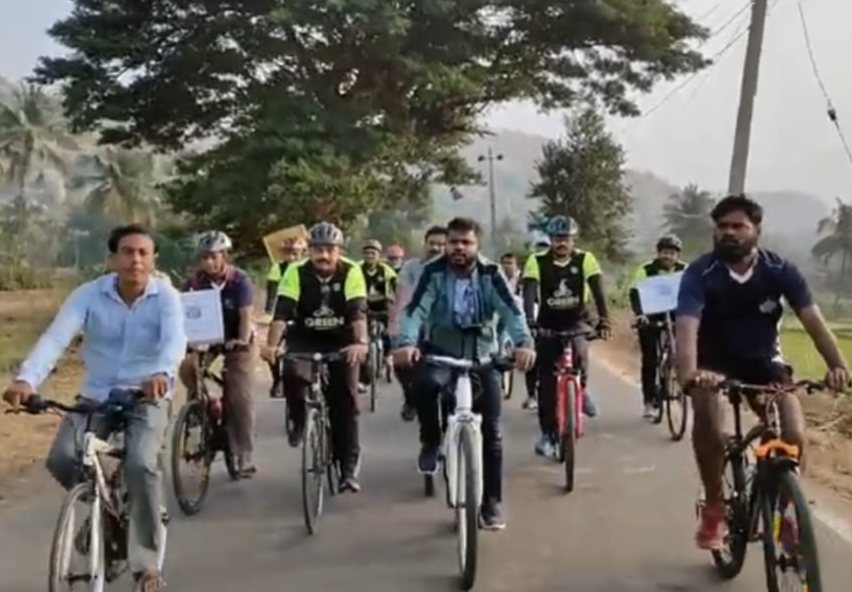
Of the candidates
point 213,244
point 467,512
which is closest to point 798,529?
point 467,512

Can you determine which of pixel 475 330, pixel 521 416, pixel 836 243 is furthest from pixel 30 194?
pixel 475 330

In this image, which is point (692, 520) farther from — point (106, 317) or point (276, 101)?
point (276, 101)

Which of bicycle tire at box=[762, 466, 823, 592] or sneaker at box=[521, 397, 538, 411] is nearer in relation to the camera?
bicycle tire at box=[762, 466, 823, 592]

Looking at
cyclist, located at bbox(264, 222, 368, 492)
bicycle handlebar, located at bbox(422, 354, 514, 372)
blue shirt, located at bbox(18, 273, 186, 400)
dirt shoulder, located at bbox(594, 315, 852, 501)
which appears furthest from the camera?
dirt shoulder, located at bbox(594, 315, 852, 501)

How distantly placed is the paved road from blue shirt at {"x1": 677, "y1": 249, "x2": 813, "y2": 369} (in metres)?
1.31

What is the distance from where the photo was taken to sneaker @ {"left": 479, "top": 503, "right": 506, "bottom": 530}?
712 centimetres

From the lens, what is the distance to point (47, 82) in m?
24.4

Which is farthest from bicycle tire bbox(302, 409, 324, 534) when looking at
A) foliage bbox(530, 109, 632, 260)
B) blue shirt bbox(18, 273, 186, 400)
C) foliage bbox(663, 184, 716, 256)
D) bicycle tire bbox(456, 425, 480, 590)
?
foliage bbox(663, 184, 716, 256)

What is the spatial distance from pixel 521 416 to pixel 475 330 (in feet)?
17.7

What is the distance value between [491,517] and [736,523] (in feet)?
5.64

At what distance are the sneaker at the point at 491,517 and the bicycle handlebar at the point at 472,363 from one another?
92 cm

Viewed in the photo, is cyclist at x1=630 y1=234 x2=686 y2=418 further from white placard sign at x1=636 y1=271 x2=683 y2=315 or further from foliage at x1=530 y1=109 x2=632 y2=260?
foliage at x1=530 y1=109 x2=632 y2=260

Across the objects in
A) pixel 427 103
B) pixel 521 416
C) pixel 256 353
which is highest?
pixel 427 103

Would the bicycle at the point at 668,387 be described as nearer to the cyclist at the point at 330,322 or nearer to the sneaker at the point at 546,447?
the sneaker at the point at 546,447
